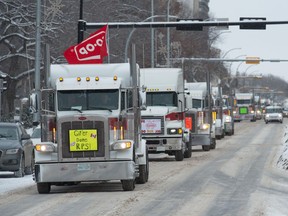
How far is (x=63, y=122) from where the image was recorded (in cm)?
2125

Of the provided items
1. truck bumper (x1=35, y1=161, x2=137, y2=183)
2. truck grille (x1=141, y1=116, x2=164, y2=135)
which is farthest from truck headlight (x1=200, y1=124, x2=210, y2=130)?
truck bumper (x1=35, y1=161, x2=137, y2=183)

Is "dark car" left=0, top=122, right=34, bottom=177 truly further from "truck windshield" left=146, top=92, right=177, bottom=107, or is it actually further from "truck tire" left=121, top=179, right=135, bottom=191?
"truck windshield" left=146, top=92, right=177, bottom=107

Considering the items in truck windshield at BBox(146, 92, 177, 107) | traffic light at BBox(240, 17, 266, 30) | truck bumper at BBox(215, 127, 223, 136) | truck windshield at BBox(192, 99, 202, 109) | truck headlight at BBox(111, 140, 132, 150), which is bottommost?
truck bumper at BBox(215, 127, 223, 136)

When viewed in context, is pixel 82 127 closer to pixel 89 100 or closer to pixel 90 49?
pixel 89 100

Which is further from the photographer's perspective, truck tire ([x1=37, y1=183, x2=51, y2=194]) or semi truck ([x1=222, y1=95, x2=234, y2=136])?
semi truck ([x1=222, y1=95, x2=234, y2=136])

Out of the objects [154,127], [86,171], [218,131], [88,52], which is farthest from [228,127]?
[86,171]

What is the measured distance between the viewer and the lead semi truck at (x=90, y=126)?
21.3 meters

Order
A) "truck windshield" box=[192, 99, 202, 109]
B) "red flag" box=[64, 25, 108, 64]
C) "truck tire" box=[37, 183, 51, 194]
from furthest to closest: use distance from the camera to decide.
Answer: "truck windshield" box=[192, 99, 202, 109]
"red flag" box=[64, 25, 108, 64]
"truck tire" box=[37, 183, 51, 194]

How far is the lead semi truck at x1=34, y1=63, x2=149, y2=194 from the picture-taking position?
69.8 feet

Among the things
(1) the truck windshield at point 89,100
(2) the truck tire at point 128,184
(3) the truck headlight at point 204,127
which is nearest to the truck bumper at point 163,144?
(3) the truck headlight at point 204,127

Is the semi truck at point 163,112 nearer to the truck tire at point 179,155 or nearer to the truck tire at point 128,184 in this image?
the truck tire at point 179,155

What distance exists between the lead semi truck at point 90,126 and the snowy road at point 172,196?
0.45m

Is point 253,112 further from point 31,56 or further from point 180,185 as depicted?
point 180,185

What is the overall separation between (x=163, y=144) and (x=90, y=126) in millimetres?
14966
